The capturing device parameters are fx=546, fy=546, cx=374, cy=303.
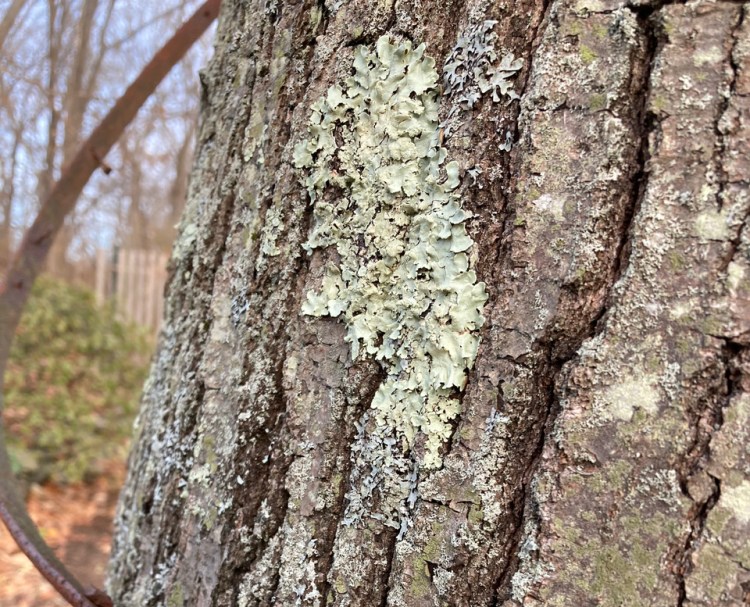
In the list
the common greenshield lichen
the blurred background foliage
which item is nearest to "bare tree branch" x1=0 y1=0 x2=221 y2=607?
the common greenshield lichen

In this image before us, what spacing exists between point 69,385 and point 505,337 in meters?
5.94

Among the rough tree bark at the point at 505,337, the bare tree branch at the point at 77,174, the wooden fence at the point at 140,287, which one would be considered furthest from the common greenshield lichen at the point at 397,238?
the wooden fence at the point at 140,287

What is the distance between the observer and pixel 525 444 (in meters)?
0.59

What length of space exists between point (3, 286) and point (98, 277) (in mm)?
9327

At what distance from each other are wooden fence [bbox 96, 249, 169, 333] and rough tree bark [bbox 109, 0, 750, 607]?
8.16 metres

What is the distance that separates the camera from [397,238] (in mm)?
677

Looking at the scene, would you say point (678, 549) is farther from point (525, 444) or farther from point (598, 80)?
point (598, 80)

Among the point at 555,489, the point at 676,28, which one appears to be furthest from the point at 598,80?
the point at 555,489

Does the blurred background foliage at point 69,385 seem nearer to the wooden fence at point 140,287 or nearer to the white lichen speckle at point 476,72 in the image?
the wooden fence at point 140,287

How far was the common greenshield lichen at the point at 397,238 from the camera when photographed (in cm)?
64

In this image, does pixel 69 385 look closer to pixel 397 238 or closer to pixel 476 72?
pixel 397 238

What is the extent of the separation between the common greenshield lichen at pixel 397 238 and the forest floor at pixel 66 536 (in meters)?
2.86

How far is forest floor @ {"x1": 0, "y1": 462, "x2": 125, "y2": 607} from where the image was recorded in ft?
10.0

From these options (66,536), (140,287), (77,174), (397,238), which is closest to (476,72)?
(397,238)
